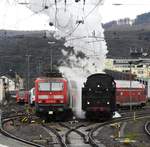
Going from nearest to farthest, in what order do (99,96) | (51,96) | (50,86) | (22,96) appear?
(51,96), (50,86), (99,96), (22,96)

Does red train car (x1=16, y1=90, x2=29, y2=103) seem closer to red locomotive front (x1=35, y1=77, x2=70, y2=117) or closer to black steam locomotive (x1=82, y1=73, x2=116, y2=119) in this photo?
black steam locomotive (x1=82, y1=73, x2=116, y2=119)

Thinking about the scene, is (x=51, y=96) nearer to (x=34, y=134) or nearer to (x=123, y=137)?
(x=34, y=134)

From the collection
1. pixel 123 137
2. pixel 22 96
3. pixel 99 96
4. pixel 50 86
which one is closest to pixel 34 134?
pixel 123 137

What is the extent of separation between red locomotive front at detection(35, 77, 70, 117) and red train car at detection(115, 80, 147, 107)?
698 inches

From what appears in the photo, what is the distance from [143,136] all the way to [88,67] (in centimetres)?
2502

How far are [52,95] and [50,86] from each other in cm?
67

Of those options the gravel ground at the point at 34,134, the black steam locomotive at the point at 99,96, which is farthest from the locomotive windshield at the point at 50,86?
the gravel ground at the point at 34,134

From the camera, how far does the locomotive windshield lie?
35.0 m

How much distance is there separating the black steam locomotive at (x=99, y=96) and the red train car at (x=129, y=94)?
16047 mm

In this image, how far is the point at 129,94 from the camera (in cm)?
5528

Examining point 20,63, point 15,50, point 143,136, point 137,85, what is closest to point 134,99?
point 137,85

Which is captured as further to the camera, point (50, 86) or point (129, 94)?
point (129, 94)

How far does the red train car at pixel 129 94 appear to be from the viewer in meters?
53.4

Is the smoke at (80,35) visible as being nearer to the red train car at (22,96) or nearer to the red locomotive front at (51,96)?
the red locomotive front at (51,96)
